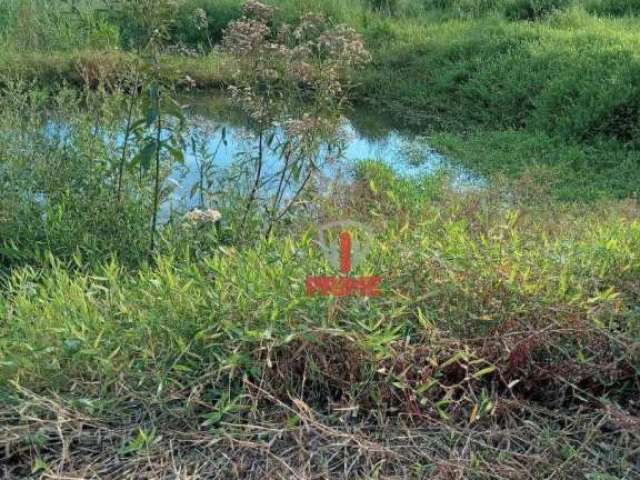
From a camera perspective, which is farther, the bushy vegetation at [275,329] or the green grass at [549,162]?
the green grass at [549,162]

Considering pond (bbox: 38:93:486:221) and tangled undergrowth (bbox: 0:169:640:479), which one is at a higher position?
tangled undergrowth (bbox: 0:169:640:479)

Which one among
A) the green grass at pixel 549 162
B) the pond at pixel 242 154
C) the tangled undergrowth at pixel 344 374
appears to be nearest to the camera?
the tangled undergrowth at pixel 344 374

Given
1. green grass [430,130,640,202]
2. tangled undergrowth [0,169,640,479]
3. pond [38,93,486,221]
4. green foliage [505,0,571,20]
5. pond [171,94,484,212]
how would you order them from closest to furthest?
1. tangled undergrowth [0,169,640,479]
2. pond [38,93,486,221]
3. pond [171,94,484,212]
4. green grass [430,130,640,202]
5. green foliage [505,0,571,20]

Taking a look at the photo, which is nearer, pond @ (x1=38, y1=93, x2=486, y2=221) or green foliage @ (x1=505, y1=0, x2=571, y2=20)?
pond @ (x1=38, y1=93, x2=486, y2=221)

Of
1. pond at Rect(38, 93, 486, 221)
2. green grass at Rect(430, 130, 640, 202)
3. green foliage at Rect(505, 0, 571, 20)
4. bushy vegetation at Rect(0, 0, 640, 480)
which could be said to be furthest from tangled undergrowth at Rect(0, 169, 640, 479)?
green foliage at Rect(505, 0, 571, 20)

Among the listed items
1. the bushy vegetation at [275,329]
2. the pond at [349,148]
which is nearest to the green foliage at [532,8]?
the pond at [349,148]

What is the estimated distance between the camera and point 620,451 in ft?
6.12

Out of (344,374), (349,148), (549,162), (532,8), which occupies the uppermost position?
(344,374)

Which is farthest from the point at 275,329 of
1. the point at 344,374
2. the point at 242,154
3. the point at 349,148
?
the point at 349,148

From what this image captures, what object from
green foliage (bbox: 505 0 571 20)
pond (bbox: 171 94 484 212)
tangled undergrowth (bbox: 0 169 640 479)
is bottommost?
pond (bbox: 171 94 484 212)

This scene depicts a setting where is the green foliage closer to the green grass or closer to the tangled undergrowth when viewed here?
the green grass

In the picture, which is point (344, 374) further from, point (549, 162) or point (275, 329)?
point (549, 162)

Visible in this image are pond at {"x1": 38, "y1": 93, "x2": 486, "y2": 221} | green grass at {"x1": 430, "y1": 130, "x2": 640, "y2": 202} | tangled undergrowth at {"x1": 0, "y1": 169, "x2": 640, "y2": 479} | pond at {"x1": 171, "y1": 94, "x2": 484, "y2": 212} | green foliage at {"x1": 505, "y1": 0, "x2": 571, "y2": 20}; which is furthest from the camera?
green foliage at {"x1": 505, "y1": 0, "x2": 571, "y2": 20}

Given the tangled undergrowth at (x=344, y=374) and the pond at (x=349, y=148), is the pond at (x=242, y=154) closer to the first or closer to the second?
the pond at (x=349, y=148)
